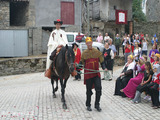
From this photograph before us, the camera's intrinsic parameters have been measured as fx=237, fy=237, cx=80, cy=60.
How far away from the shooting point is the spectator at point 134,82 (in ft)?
27.3

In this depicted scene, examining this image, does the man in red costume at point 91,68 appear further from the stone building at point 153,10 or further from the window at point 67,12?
the stone building at point 153,10

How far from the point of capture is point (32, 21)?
79.9ft

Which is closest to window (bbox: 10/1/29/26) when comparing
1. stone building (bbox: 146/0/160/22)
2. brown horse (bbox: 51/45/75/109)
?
brown horse (bbox: 51/45/75/109)

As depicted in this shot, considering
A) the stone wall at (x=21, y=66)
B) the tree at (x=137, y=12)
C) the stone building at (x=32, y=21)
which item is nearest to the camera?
the stone wall at (x=21, y=66)

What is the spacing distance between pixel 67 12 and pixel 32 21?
13.4ft

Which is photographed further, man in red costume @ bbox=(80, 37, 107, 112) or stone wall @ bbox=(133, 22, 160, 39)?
stone wall @ bbox=(133, 22, 160, 39)

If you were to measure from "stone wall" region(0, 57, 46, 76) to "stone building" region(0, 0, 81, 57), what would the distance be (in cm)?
768

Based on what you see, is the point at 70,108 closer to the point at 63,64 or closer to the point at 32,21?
the point at 63,64

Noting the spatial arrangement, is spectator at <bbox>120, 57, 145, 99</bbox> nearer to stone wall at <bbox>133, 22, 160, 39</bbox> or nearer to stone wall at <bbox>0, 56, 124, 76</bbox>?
stone wall at <bbox>0, 56, 124, 76</bbox>

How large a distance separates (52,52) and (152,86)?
3734 millimetres

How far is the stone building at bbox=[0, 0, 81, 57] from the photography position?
23016 mm

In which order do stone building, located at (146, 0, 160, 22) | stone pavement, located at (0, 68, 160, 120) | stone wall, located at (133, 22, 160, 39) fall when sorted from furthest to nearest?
stone building, located at (146, 0, 160, 22), stone wall, located at (133, 22, 160, 39), stone pavement, located at (0, 68, 160, 120)

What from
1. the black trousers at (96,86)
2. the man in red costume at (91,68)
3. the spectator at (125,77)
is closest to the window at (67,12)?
the spectator at (125,77)

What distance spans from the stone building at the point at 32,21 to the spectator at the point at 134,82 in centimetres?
1705
